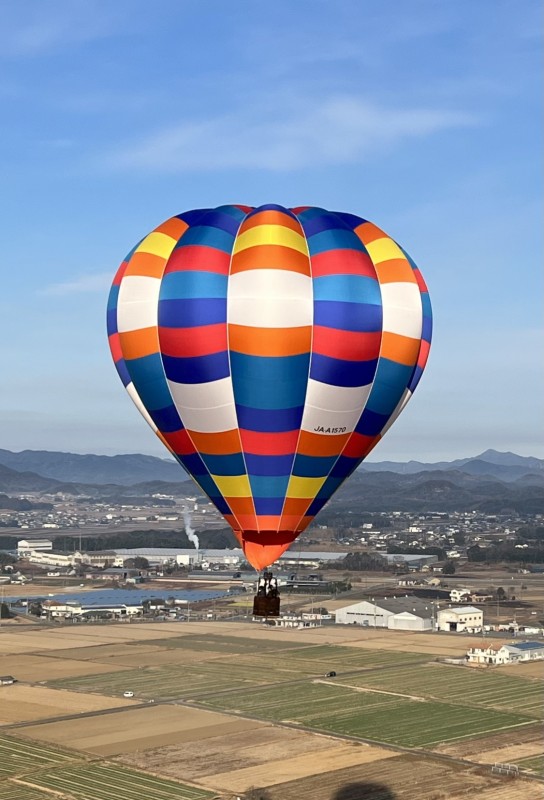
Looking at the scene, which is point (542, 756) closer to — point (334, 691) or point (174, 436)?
point (334, 691)

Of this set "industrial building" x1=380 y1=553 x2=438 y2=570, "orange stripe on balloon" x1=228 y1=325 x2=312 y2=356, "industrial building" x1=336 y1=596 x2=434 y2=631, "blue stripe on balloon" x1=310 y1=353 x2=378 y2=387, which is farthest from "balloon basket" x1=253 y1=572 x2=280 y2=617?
"industrial building" x1=380 y1=553 x2=438 y2=570

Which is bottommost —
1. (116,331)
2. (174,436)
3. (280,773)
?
(280,773)

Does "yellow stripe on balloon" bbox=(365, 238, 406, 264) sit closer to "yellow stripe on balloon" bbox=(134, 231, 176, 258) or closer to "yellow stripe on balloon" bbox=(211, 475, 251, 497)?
"yellow stripe on balloon" bbox=(134, 231, 176, 258)

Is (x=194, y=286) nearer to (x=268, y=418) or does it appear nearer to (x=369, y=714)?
(x=268, y=418)

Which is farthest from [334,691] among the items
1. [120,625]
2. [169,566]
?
[169,566]

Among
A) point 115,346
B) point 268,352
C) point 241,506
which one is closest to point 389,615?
point 115,346

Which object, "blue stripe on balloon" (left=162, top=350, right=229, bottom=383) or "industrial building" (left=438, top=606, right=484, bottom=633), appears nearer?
"blue stripe on balloon" (left=162, top=350, right=229, bottom=383)
